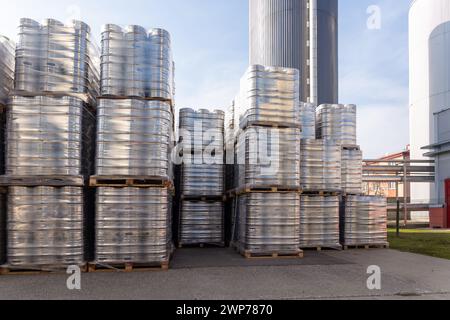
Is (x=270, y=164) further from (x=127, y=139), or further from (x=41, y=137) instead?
(x=41, y=137)

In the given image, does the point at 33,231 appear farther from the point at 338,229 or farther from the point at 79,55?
the point at 338,229

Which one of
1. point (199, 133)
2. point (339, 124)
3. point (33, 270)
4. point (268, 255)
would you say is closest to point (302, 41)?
point (339, 124)

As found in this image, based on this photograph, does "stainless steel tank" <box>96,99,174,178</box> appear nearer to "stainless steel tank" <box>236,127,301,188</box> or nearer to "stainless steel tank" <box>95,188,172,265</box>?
"stainless steel tank" <box>95,188,172,265</box>

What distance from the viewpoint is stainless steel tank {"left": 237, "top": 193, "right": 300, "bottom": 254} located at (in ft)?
28.0

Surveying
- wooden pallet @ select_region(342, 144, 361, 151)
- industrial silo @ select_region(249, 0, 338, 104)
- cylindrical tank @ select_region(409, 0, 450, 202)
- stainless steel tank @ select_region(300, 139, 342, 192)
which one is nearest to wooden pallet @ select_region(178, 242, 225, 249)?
stainless steel tank @ select_region(300, 139, 342, 192)

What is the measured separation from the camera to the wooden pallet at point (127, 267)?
6973 mm

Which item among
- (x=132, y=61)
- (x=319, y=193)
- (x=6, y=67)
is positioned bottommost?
(x=319, y=193)

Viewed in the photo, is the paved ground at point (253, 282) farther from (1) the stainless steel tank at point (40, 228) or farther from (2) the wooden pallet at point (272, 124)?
(2) the wooden pallet at point (272, 124)

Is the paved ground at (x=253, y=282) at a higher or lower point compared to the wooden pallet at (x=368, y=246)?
higher

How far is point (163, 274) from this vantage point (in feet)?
22.3

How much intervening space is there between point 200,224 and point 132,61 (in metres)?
4.95

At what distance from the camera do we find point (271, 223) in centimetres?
855

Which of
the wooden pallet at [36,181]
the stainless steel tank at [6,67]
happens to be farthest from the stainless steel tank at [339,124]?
the stainless steel tank at [6,67]

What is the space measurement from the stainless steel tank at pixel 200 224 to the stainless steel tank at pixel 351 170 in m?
3.58
